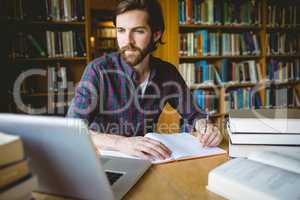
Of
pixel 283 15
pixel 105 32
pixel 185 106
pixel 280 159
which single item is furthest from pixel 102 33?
pixel 280 159

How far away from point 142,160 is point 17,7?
1.82m

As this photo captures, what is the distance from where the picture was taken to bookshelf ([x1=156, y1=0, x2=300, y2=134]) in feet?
8.34

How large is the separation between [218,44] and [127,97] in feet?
4.74

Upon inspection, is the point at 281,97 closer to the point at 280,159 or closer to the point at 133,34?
the point at 133,34

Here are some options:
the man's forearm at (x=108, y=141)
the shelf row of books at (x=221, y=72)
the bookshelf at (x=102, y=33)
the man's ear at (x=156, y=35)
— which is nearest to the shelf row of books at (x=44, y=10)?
the bookshelf at (x=102, y=33)

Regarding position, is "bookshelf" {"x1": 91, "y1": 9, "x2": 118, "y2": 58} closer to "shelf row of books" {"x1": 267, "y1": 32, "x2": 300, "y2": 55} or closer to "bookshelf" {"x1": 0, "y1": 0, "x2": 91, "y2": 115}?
"bookshelf" {"x1": 0, "y1": 0, "x2": 91, "y2": 115}

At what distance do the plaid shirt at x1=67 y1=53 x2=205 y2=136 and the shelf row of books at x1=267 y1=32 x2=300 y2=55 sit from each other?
1.64 metres

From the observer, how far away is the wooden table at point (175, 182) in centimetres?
64

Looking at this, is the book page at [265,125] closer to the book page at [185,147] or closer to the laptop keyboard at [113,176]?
the book page at [185,147]

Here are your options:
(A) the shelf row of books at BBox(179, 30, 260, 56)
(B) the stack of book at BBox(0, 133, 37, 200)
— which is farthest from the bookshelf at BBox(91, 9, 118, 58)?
(B) the stack of book at BBox(0, 133, 37, 200)

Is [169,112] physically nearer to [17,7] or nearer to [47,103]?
[47,103]

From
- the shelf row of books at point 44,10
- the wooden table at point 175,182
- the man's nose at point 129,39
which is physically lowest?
the wooden table at point 175,182

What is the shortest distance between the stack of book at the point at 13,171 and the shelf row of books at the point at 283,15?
289 cm

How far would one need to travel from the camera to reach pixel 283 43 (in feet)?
9.71
